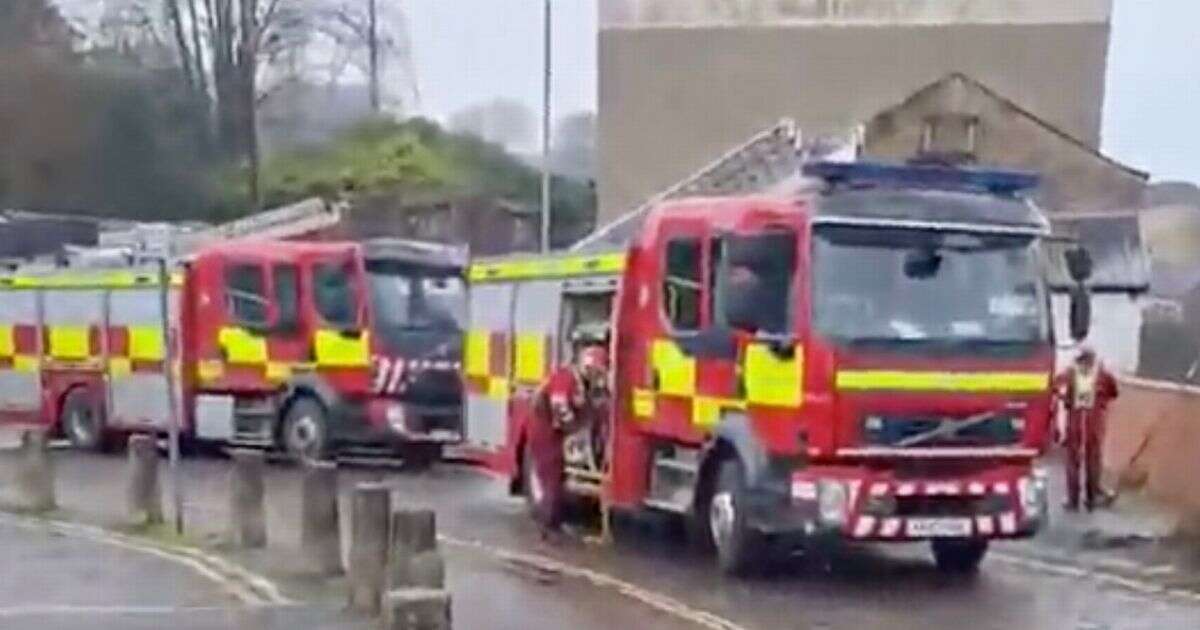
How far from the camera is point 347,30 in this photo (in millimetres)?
65000

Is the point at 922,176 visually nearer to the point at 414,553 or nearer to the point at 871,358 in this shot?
the point at 871,358

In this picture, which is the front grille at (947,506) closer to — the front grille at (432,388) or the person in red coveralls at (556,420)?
the person in red coveralls at (556,420)

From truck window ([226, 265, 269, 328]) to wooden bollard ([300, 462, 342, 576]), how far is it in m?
13.7

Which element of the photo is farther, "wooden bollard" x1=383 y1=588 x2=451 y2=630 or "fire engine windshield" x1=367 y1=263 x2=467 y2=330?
"fire engine windshield" x1=367 y1=263 x2=467 y2=330

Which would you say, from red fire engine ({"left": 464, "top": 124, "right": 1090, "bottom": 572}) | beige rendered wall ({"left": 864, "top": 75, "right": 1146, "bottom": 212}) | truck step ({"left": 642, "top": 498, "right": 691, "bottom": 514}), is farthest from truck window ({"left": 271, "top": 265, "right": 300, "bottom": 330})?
beige rendered wall ({"left": 864, "top": 75, "right": 1146, "bottom": 212})

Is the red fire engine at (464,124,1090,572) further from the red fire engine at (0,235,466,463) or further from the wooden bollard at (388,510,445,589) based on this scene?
the red fire engine at (0,235,466,463)

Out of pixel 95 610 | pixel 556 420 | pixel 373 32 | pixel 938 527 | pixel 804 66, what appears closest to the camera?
pixel 95 610

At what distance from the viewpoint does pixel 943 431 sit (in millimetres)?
17172

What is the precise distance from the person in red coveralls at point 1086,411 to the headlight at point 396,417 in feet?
30.5

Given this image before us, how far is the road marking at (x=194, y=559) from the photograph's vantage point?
16.3 meters

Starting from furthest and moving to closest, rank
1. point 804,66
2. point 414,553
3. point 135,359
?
point 804,66, point 135,359, point 414,553

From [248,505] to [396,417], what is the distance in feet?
32.9

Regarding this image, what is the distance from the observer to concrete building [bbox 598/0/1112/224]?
185ft

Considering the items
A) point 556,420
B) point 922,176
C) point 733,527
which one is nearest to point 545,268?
point 556,420
